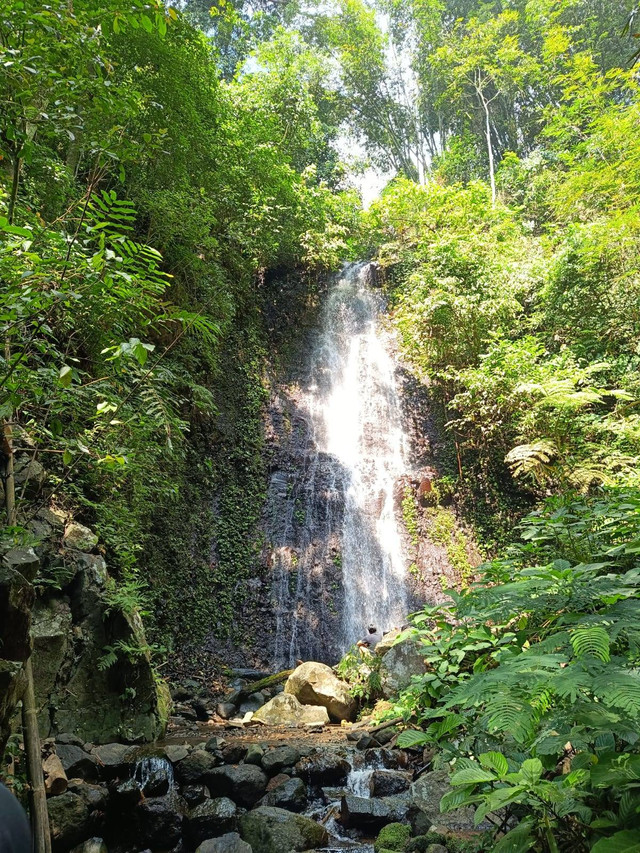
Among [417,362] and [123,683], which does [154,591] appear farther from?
[417,362]

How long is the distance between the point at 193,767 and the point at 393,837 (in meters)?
1.76

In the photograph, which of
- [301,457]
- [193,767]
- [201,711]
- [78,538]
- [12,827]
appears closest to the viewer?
[12,827]

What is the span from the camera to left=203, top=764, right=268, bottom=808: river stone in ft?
13.0

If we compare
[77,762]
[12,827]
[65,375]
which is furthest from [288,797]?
[12,827]

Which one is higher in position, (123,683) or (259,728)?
(123,683)

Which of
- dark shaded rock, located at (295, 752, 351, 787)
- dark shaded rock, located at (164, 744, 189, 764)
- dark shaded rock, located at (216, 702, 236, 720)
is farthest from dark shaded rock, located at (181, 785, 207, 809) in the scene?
dark shaded rock, located at (216, 702, 236, 720)

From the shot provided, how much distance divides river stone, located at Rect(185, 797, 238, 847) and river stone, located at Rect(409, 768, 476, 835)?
1274 millimetres

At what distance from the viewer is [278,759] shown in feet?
14.4

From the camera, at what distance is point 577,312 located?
10.4 m

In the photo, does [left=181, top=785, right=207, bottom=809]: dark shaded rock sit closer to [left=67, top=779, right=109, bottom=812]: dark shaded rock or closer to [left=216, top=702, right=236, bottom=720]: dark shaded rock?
[left=67, top=779, right=109, bottom=812]: dark shaded rock

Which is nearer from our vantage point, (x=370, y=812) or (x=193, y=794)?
(x=370, y=812)

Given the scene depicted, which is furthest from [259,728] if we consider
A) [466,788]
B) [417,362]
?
[417,362]

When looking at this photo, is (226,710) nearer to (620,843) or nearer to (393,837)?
(393,837)

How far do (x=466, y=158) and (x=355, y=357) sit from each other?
43.4 feet
